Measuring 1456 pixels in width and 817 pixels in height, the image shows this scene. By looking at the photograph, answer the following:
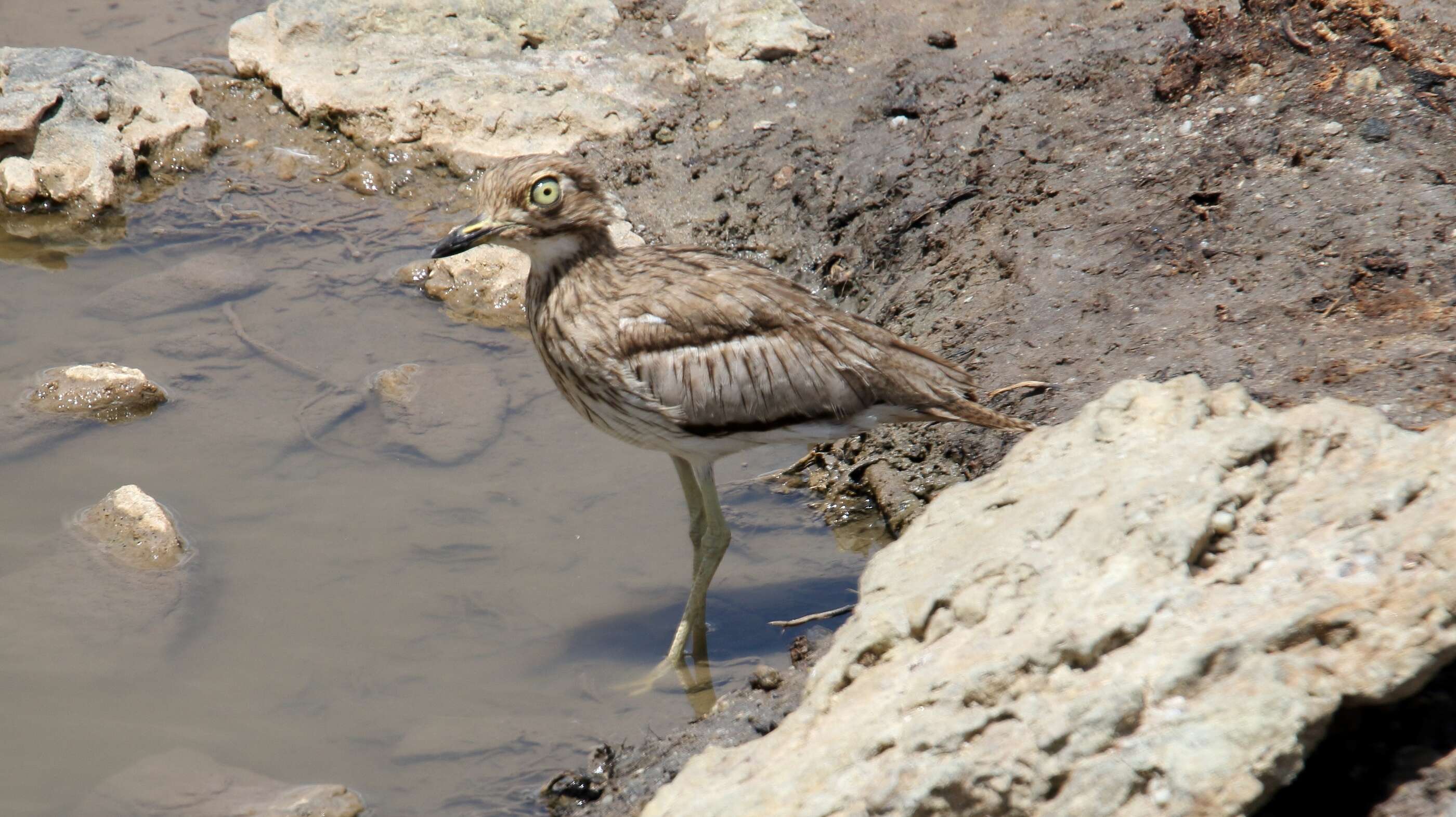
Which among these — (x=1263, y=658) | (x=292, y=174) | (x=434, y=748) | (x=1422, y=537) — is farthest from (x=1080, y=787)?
(x=292, y=174)

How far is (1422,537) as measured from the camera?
2.41m

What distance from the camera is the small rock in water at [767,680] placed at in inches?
159

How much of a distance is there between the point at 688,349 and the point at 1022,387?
1322mm

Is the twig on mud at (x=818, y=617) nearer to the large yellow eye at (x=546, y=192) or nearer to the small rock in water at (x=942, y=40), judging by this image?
the large yellow eye at (x=546, y=192)

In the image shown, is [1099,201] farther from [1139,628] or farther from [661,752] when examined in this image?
[1139,628]

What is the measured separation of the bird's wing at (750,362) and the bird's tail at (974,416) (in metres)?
0.04

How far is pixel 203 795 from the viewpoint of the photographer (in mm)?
3908

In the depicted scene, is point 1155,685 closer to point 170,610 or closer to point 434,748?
point 434,748

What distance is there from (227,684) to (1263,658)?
349 centimetres

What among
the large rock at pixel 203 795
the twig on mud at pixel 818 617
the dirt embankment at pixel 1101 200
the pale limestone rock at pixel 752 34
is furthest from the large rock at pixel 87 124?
the twig on mud at pixel 818 617

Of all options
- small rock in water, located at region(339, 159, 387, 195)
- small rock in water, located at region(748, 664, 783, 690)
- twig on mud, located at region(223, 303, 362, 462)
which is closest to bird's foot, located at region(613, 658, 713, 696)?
small rock in water, located at region(748, 664, 783, 690)

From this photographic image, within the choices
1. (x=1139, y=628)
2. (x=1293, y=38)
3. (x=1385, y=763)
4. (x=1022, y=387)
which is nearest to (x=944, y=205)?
(x=1022, y=387)

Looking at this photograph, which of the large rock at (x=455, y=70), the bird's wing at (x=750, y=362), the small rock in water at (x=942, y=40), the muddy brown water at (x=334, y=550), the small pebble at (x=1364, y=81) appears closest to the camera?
the muddy brown water at (x=334, y=550)

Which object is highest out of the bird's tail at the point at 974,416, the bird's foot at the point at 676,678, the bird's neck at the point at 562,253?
the bird's neck at the point at 562,253
